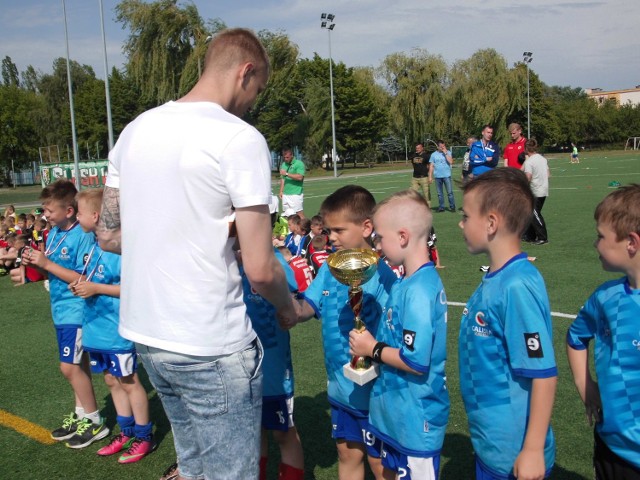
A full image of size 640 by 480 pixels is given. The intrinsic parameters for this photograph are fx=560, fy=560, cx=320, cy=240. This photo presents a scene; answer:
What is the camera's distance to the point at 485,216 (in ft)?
7.66

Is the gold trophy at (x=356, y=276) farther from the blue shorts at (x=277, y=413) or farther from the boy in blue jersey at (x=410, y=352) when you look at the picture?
the blue shorts at (x=277, y=413)

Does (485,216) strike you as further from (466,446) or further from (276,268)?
Answer: (466,446)

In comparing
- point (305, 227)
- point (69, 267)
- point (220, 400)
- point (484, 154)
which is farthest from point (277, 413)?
point (484, 154)

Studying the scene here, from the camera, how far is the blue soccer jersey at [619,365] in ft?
7.21

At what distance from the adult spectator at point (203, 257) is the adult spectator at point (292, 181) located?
11279 millimetres

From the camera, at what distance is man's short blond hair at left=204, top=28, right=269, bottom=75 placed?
2115 mm

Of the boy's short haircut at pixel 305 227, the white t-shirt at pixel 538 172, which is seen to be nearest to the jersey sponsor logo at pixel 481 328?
the boy's short haircut at pixel 305 227

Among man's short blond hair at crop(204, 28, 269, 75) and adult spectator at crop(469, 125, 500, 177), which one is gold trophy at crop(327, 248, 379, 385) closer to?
man's short blond hair at crop(204, 28, 269, 75)

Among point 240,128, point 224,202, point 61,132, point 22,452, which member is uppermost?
point 61,132

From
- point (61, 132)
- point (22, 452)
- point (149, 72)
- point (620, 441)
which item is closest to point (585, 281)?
point (620, 441)

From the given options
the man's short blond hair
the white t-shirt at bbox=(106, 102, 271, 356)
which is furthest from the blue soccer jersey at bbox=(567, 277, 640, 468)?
the man's short blond hair

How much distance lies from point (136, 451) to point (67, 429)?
76cm

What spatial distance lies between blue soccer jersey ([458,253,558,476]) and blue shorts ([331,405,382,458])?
0.67m

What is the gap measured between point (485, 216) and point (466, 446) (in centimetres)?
215
